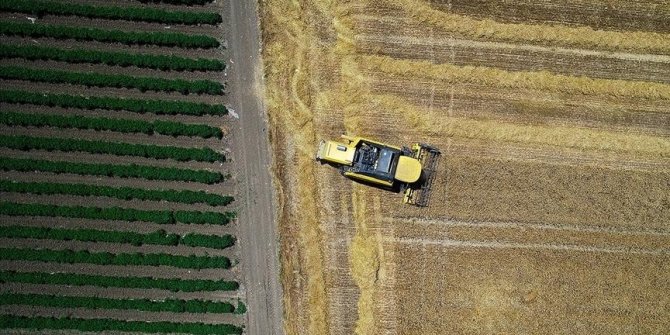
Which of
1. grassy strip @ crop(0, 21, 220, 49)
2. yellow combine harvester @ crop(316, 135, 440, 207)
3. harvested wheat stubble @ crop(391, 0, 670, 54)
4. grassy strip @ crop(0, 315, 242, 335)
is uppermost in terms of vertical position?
harvested wheat stubble @ crop(391, 0, 670, 54)

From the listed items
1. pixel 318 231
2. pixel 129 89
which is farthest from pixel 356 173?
pixel 129 89

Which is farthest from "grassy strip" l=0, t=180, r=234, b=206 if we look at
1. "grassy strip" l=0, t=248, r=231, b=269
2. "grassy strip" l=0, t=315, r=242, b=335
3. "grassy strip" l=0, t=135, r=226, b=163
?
"grassy strip" l=0, t=315, r=242, b=335

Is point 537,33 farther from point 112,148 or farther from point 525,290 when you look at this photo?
point 112,148

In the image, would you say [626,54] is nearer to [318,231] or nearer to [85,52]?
[318,231]

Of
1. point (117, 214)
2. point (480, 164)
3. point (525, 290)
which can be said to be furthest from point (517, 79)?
point (117, 214)

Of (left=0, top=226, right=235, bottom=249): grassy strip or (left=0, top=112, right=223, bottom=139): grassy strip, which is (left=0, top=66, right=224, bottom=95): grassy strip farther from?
(left=0, top=226, right=235, bottom=249): grassy strip
